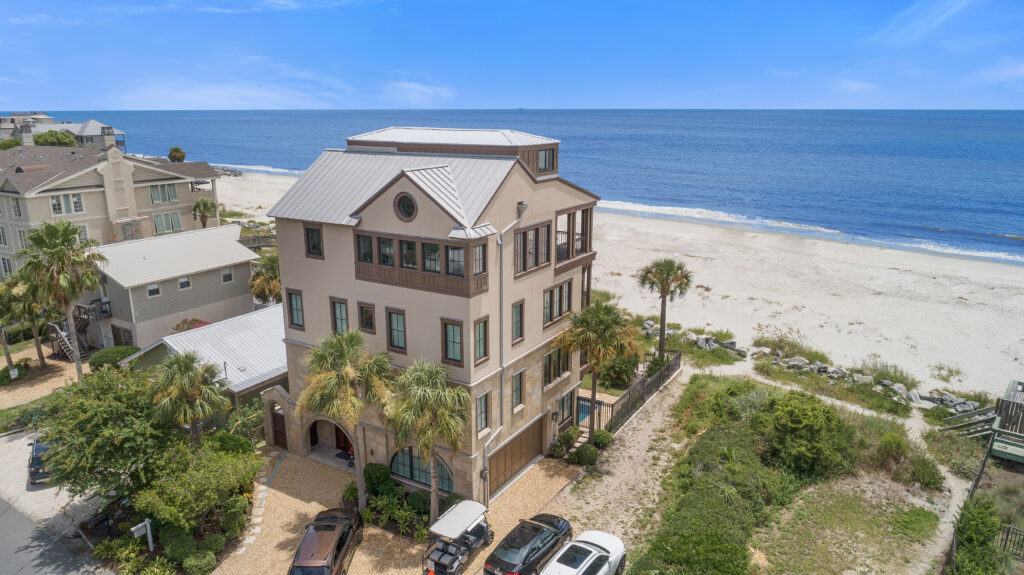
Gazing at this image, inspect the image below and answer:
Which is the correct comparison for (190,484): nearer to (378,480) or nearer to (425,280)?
(378,480)

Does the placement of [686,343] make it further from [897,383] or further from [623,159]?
[623,159]

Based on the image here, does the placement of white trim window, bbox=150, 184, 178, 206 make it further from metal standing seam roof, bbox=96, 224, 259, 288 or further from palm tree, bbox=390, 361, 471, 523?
palm tree, bbox=390, 361, 471, 523

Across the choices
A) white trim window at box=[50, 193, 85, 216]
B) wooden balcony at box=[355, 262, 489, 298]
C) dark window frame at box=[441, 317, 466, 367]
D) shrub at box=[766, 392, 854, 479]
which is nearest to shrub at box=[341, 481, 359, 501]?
dark window frame at box=[441, 317, 466, 367]

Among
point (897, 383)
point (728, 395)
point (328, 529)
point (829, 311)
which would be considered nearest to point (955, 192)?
point (829, 311)

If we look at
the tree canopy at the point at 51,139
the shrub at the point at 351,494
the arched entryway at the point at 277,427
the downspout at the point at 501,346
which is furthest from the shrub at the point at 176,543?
the tree canopy at the point at 51,139

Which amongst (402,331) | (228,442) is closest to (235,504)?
(228,442)
